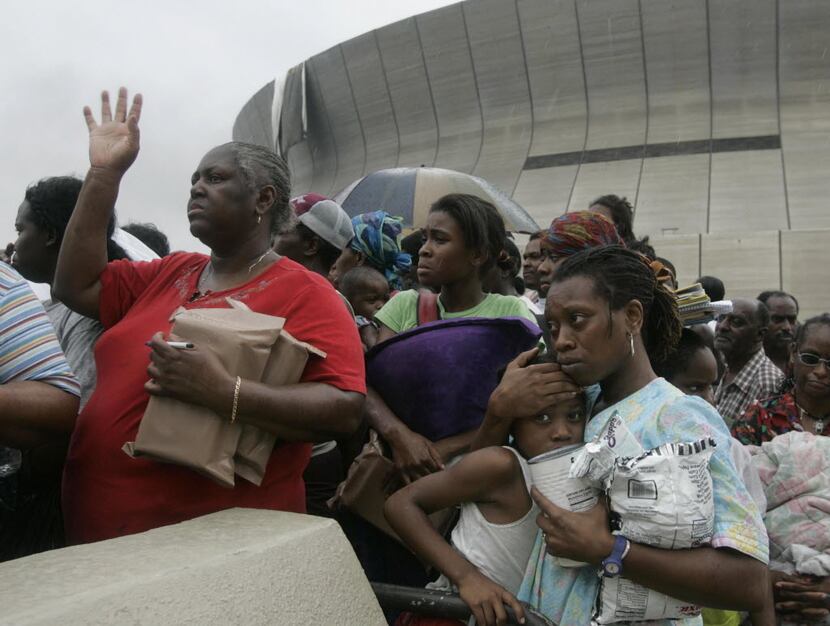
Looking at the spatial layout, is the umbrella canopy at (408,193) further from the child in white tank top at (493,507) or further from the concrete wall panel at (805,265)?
the concrete wall panel at (805,265)

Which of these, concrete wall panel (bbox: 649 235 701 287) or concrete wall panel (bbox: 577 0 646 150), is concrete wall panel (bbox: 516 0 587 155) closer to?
concrete wall panel (bbox: 577 0 646 150)

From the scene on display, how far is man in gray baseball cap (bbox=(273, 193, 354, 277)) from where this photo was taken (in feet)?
11.6

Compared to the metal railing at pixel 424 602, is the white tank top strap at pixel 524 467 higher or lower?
higher

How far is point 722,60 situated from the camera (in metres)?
17.2

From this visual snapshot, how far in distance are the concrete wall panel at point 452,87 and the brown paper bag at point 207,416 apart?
17026 mm

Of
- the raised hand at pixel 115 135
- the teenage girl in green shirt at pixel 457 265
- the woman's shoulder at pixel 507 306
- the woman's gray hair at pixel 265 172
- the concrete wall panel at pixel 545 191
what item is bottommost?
the concrete wall panel at pixel 545 191

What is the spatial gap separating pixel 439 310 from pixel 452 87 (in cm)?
1706

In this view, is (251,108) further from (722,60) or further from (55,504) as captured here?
(55,504)

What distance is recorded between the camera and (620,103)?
17.9 metres

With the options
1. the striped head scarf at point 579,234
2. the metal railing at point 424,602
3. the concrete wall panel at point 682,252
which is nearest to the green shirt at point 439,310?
the striped head scarf at point 579,234

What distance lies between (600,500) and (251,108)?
23.1m

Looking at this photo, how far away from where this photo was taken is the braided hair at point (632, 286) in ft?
6.79

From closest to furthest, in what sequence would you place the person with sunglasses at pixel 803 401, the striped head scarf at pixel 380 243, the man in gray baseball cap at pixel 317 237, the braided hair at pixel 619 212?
the person with sunglasses at pixel 803 401, the man in gray baseball cap at pixel 317 237, the striped head scarf at pixel 380 243, the braided hair at pixel 619 212

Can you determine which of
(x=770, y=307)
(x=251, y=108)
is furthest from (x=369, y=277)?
(x=251, y=108)
